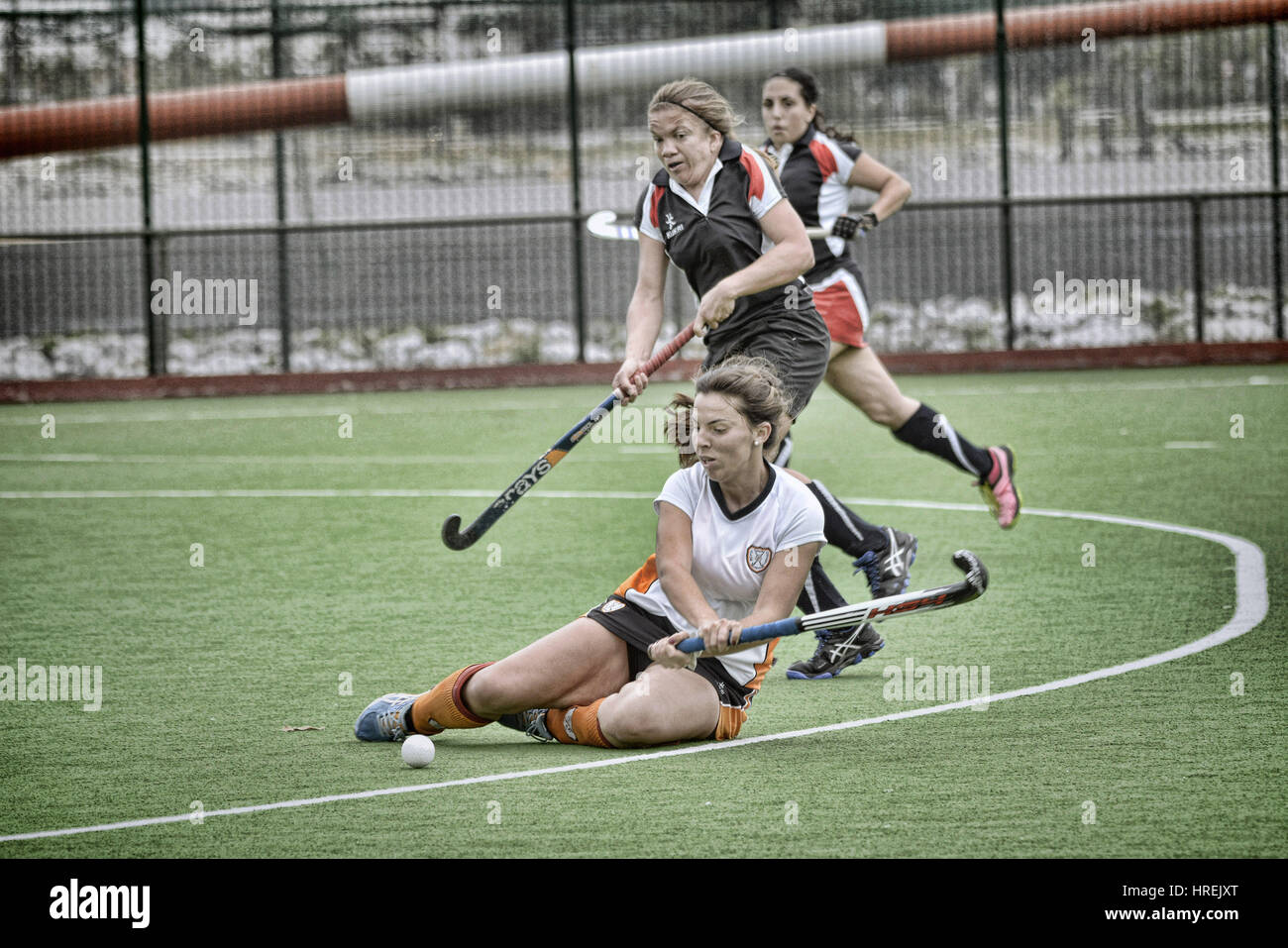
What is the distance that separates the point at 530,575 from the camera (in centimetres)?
708

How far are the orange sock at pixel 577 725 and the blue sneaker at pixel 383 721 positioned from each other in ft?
1.25

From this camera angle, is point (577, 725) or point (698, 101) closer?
point (577, 725)

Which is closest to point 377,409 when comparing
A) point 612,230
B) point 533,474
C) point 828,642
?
point 612,230

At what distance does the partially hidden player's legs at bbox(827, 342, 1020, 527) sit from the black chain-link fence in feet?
33.1

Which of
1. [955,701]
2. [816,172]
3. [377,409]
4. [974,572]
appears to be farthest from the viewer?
[377,409]

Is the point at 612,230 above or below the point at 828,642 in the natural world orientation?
above

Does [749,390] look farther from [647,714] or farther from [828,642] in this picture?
[828,642]

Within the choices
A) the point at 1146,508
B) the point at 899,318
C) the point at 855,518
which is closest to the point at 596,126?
the point at 899,318

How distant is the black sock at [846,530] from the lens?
5.46m

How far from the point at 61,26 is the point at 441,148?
13.0ft

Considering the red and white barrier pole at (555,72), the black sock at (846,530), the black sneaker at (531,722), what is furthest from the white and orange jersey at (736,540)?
the red and white barrier pole at (555,72)

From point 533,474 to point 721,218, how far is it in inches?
38.9

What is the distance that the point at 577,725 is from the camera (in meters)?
4.43
